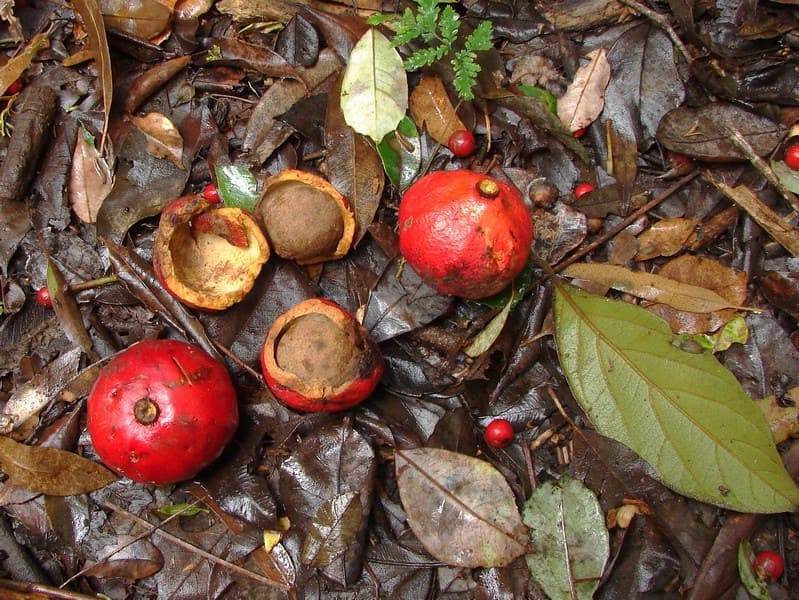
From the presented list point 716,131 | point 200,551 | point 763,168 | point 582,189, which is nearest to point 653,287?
point 582,189

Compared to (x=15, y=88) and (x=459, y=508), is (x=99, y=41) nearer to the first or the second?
(x=15, y=88)

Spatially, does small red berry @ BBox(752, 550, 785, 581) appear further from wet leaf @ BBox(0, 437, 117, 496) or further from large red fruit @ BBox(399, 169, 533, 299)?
wet leaf @ BBox(0, 437, 117, 496)

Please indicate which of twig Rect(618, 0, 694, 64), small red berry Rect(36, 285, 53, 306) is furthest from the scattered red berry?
twig Rect(618, 0, 694, 64)

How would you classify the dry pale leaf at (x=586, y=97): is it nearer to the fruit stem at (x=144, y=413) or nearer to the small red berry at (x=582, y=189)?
the small red berry at (x=582, y=189)

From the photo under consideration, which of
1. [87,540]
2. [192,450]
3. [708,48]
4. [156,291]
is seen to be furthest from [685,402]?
[87,540]

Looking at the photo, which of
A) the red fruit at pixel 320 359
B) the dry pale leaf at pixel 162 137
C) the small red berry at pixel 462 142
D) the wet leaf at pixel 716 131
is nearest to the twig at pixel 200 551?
the red fruit at pixel 320 359
